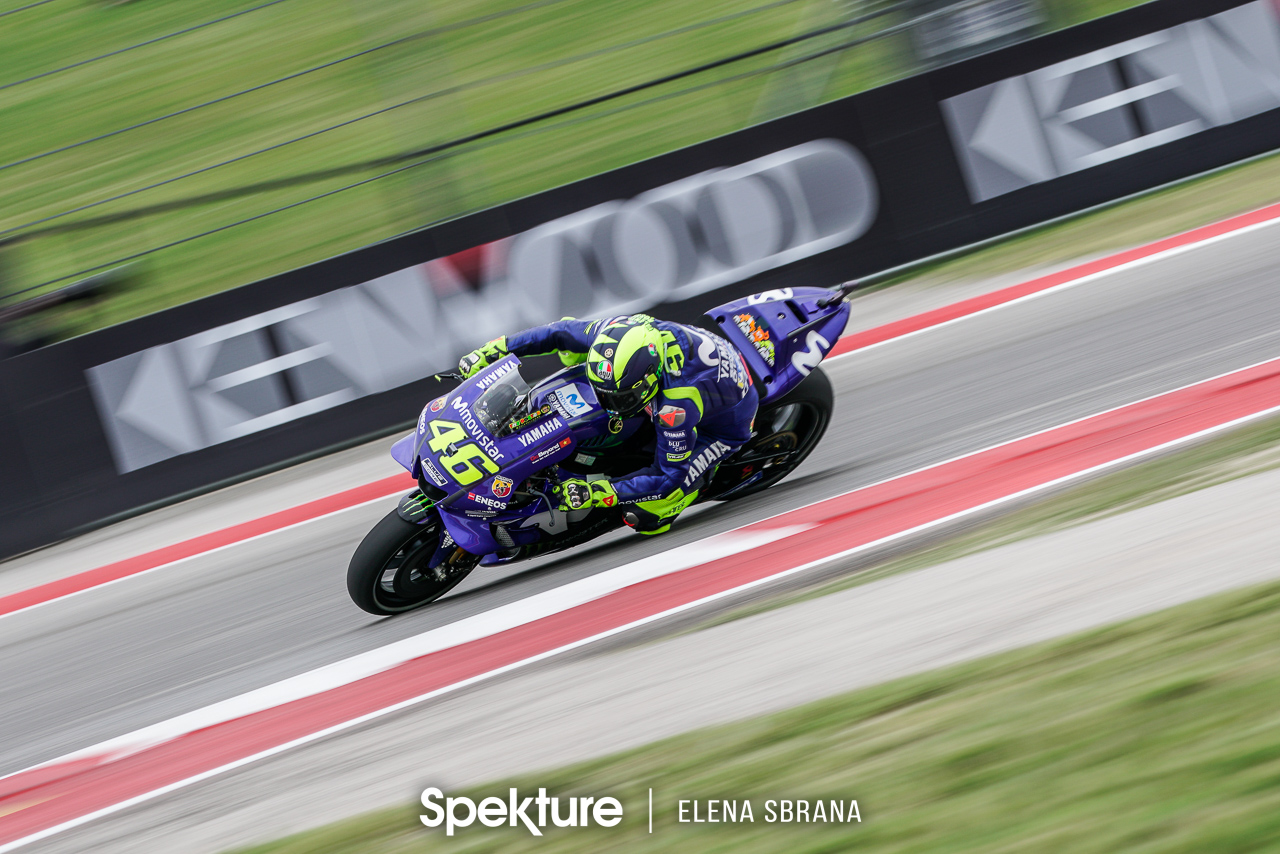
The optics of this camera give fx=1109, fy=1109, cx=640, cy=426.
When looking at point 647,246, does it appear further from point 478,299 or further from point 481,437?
point 481,437

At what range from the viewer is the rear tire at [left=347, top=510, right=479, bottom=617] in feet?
20.0

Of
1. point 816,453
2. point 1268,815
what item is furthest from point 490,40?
point 1268,815

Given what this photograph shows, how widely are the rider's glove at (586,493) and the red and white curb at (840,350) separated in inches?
112

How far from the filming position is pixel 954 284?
9883mm

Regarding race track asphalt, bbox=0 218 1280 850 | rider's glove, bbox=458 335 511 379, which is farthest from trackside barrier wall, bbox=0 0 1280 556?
rider's glove, bbox=458 335 511 379

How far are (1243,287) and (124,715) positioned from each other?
838cm

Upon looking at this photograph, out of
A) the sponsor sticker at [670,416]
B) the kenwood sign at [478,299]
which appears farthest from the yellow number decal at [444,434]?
the kenwood sign at [478,299]

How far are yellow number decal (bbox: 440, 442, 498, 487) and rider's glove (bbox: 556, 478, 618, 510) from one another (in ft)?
1.45

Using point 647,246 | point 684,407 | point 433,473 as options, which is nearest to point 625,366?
point 684,407

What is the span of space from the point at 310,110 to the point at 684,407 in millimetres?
9652

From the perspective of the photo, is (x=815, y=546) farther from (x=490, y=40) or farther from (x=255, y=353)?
(x=490, y=40)

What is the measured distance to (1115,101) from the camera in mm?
10109

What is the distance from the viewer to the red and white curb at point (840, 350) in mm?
8266

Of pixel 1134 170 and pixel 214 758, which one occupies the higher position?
pixel 1134 170
